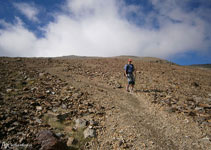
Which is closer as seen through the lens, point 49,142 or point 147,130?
point 49,142

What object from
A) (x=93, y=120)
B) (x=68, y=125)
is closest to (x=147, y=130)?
(x=93, y=120)

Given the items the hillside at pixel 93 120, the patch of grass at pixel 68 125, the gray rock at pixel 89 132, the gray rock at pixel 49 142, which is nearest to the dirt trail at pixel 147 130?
the hillside at pixel 93 120

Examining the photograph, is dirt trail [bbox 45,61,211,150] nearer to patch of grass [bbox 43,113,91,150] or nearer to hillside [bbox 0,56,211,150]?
hillside [bbox 0,56,211,150]

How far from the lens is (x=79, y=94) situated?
293 inches

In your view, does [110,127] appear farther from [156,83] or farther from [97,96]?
[156,83]

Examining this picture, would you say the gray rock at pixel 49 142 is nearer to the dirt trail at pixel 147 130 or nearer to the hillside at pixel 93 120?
the hillside at pixel 93 120

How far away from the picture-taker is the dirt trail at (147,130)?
4.09 metres

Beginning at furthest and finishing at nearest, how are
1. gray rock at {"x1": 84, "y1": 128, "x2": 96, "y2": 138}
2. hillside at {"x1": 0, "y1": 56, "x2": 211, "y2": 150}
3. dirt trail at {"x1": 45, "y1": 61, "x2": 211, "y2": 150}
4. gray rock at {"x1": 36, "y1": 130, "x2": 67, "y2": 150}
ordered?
gray rock at {"x1": 84, "y1": 128, "x2": 96, "y2": 138} → dirt trail at {"x1": 45, "y1": 61, "x2": 211, "y2": 150} → hillside at {"x1": 0, "y1": 56, "x2": 211, "y2": 150} → gray rock at {"x1": 36, "y1": 130, "x2": 67, "y2": 150}

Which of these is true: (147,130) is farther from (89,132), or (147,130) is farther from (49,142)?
(49,142)

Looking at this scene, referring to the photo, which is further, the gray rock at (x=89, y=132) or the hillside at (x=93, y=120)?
the gray rock at (x=89, y=132)

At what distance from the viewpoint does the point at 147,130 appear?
4.84 m

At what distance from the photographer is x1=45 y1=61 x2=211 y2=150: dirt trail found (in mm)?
4090

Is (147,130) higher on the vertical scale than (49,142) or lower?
lower

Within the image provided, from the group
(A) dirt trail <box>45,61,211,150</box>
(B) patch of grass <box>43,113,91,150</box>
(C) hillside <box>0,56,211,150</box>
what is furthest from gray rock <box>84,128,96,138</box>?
(A) dirt trail <box>45,61,211,150</box>
